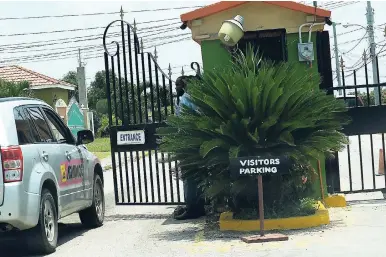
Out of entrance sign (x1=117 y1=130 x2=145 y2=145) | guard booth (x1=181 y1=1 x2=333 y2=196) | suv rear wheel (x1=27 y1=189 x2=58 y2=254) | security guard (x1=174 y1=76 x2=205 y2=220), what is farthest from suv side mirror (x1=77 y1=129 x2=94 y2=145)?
guard booth (x1=181 y1=1 x2=333 y2=196)

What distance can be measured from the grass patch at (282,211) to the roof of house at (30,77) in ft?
117

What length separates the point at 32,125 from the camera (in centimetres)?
835

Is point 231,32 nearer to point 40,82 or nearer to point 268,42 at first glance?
point 268,42

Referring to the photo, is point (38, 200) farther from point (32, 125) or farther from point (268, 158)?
point (268, 158)

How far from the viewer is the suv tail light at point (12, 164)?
7.22 m

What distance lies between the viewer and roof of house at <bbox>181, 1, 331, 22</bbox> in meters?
10.2

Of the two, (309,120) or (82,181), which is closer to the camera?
(309,120)

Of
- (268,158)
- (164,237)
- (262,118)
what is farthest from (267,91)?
(164,237)

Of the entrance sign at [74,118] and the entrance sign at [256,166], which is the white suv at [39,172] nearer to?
the entrance sign at [256,166]

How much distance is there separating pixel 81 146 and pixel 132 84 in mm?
1695

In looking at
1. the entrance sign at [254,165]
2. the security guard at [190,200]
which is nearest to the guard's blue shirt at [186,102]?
the security guard at [190,200]

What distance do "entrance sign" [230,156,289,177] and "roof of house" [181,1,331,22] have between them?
2978 millimetres

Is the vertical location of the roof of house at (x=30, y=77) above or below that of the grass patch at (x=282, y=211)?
above

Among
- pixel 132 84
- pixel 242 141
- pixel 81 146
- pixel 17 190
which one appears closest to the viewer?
pixel 17 190
